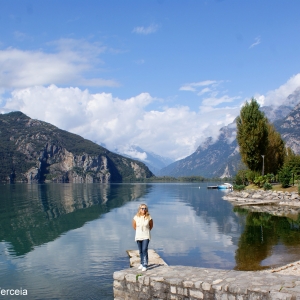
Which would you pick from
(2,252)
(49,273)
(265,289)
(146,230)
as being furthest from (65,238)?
(265,289)

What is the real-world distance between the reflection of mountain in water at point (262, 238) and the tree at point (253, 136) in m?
33.1

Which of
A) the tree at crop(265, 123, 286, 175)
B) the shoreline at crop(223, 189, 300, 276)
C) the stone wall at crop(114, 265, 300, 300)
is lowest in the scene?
the shoreline at crop(223, 189, 300, 276)

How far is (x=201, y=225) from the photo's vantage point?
35.7 metres

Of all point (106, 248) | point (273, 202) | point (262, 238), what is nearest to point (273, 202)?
point (273, 202)

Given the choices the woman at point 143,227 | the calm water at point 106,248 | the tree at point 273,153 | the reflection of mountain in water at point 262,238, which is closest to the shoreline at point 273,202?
the reflection of mountain in water at point 262,238

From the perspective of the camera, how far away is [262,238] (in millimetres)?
26938

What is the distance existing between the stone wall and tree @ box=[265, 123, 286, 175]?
68.1 metres

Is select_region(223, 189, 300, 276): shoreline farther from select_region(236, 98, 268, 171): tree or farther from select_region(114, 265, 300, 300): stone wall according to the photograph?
select_region(114, 265, 300, 300): stone wall

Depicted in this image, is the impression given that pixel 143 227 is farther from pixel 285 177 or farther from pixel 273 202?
pixel 285 177

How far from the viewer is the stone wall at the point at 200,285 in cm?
995

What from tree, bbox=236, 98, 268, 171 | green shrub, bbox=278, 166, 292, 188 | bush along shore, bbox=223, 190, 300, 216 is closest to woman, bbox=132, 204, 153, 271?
bush along shore, bbox=223, 190, 300, 216

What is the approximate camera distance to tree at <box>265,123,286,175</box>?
77.8m

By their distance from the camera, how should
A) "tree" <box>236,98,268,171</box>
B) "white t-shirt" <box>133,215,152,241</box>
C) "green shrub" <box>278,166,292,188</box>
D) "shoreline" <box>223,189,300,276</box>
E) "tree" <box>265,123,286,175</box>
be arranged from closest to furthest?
"white t-shirt" <box>133,215,152,241</box> → "shoreline" <box>223,189,300,276</box> → "green shrub" <box>278,166,292,188</box> → "tree" <box>236,98,268,171</box> → "tree" <box>265,123,286,175</box>

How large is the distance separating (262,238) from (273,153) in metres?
58.2
